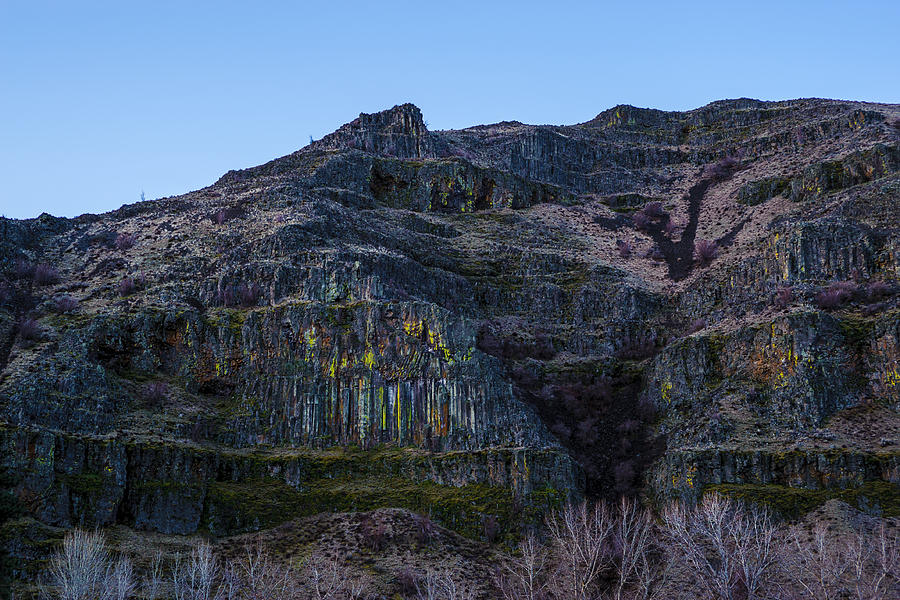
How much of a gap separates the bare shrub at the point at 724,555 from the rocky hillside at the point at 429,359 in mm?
8974

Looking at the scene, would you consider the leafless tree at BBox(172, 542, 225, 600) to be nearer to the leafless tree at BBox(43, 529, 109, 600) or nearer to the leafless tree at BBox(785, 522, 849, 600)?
the leafless tree at BBox(43, 529, 109, 600)

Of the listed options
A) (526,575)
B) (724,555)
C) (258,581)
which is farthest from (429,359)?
(724,555)

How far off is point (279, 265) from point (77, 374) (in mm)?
19450

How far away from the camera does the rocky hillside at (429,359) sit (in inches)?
2149

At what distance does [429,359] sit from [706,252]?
44.2 m

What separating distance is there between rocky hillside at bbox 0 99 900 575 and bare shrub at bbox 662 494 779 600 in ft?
29.4

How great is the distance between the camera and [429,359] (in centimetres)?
6378

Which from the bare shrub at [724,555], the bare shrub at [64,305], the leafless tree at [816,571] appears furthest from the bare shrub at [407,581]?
the bare shrub at [64,305]

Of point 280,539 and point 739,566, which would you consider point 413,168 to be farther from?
point 739,566

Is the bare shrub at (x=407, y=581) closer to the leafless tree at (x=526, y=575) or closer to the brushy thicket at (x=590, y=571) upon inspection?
the brushy thicket at (x=590, y=571)

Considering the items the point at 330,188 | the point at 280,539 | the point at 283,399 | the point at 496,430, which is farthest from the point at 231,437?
the point at 330,188

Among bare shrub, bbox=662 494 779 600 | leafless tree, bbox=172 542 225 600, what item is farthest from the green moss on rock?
leafless tree, bbox=172 542 225 600

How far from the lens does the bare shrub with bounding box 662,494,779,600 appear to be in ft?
133

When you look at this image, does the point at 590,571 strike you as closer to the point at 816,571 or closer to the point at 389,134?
the point at 816,571
